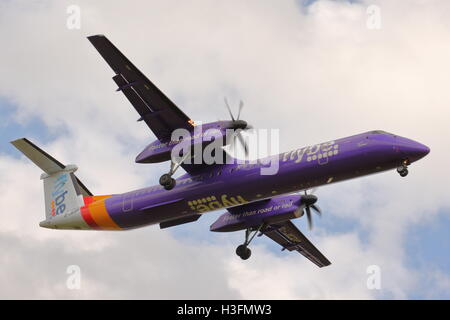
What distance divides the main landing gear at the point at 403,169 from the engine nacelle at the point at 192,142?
6172 mm

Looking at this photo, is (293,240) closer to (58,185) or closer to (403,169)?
(403,169)

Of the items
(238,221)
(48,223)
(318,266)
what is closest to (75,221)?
(48,223)

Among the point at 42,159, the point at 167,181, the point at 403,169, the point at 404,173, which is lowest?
the point at 404,173

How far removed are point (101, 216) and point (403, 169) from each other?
13.1 meters

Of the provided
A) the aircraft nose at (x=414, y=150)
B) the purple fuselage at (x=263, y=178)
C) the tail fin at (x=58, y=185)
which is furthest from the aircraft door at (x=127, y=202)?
the aircraft nose at (x=414, y=150)

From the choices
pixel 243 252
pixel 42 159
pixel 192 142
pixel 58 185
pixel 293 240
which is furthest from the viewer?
pixel 293 240

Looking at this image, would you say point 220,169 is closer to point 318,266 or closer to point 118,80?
point 118,80

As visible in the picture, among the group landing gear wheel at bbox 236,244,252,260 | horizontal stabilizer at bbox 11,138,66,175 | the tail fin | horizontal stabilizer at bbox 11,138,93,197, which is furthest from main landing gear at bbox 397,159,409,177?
horizontal stabilizer at bbox 11,138,66,175

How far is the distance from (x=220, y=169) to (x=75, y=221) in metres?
7.66

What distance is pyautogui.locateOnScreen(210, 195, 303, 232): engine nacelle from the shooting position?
99.0ft

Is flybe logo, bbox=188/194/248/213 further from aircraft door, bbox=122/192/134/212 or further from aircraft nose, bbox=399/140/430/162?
aircraft nose, bbox=399/140/430/162

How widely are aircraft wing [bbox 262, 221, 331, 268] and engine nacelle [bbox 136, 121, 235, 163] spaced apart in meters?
7.46

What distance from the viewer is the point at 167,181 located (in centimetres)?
2730

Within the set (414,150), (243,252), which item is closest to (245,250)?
(243,252)
